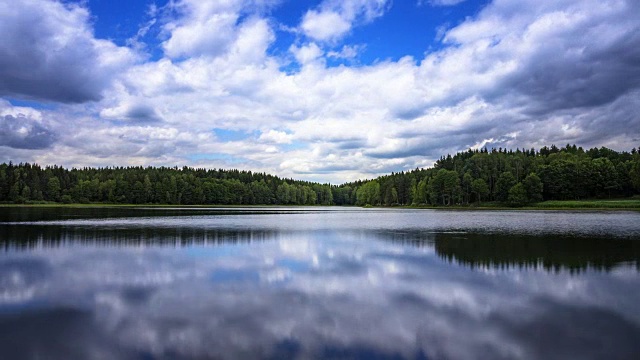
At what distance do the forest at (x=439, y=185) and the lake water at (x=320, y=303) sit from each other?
104m

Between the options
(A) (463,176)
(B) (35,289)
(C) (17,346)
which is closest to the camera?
(C) (17,346)

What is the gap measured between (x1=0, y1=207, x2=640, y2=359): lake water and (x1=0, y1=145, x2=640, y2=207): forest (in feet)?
340

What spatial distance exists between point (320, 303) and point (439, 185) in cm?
13084

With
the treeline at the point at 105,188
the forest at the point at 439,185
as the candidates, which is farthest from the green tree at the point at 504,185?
the treeline at the point at 105,188

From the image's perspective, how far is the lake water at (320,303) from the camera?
9.30m

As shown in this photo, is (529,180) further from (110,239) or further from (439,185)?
(110,239)

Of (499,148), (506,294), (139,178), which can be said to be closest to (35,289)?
(506,294)

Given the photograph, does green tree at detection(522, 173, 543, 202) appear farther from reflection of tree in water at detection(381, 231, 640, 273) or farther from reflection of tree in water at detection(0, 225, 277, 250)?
reflection of tree in water at detection(0, 225, 277, 250)

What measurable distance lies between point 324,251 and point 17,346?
675 inches

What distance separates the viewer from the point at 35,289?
1498cm

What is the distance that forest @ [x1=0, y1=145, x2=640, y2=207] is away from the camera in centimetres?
11456

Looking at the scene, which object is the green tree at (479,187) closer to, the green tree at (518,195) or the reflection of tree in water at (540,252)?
the green tree at (518,195)

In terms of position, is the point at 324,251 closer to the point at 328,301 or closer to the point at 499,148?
the point at 328,301

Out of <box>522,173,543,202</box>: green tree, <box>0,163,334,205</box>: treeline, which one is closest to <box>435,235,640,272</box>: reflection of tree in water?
<box>522,173,543,202</box>: green tree
